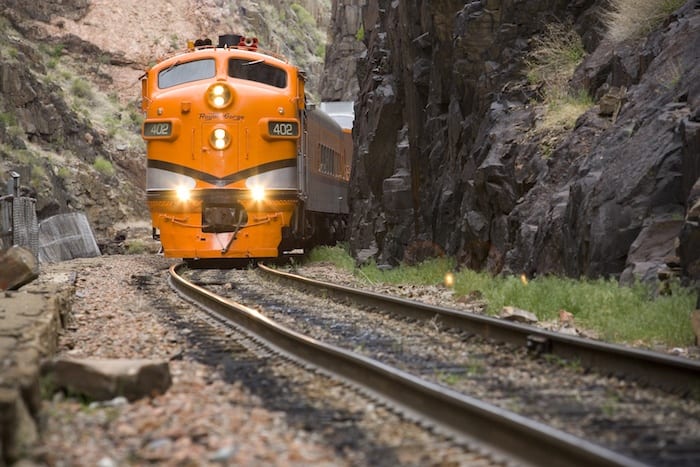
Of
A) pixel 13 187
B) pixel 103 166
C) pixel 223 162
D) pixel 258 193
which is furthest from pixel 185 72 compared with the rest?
pixel 103 166

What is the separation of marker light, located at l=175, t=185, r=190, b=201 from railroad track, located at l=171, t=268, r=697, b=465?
903 centimetres

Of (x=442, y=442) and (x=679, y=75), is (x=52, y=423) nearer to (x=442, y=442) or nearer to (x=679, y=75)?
(x=442, y=442)

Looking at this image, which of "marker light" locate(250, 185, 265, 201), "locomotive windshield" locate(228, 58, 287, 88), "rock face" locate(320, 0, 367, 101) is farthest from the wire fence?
"rock face" locate(320, 0, 367, 101)

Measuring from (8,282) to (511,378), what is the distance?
7.91 m

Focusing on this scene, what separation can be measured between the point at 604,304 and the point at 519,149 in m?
5.89

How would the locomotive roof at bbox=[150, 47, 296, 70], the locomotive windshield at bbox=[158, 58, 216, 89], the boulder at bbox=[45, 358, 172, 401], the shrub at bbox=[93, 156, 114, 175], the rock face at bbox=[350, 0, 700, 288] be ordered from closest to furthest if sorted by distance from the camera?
the boulder at bbox=[45, 358, 172, 401], the rock face at bbox=[350, 0, 700, 288], the locomotive windshield at bbox=[158, 58, 216, 89], the locomotive roof at bbox=[150, 47, 296, 70], the shrub at bbox=[93, 156, 114, 175]

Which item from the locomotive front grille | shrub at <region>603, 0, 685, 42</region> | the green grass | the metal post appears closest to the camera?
the green grass

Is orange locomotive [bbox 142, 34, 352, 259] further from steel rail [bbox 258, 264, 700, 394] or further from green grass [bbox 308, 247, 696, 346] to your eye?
steel rail [bbox 258, 264, 700, 394]

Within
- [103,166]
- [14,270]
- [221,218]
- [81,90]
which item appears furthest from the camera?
[81,90]

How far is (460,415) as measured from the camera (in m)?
4.93

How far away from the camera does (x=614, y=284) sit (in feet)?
32.9

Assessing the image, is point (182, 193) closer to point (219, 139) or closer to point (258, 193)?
point (219, 139)

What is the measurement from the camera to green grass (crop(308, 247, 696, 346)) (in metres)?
8.31

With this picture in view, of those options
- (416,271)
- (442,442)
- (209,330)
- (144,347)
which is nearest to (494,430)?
(442,442)
